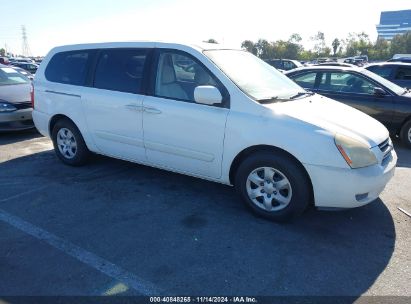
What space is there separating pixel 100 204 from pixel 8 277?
142 centimetres

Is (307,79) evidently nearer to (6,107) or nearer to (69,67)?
(69,67)

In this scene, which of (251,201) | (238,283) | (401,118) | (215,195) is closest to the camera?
(238,283)

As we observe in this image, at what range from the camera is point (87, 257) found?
10.2 ft

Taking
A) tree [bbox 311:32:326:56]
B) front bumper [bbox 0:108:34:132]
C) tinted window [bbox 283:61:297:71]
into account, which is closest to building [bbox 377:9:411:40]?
tree [bbox 311:32:326:56]

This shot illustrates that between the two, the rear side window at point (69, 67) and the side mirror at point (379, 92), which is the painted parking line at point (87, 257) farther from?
the side mirror at point (379, 92)

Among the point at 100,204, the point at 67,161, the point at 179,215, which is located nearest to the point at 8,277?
the point at 100,204

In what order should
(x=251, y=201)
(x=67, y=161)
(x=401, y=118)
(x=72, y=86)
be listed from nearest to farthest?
(x=251, y=201), (x=72, y=86), (x=67, y=161), (x=401, y=118)

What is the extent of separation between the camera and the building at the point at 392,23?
15562 cm

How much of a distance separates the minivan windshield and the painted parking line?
6.89ft

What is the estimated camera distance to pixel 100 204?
4.15 metres

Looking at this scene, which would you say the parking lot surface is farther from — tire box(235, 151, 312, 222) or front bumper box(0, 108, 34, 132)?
front bumper box(0, 108, 34, 132)

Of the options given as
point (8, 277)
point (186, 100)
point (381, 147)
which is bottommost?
point (8, 277)

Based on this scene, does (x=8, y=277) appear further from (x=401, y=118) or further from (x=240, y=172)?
(x=401, y=118)

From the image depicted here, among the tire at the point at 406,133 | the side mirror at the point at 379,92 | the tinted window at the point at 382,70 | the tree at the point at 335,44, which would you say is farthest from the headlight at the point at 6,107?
the tree at the point at 335,44
